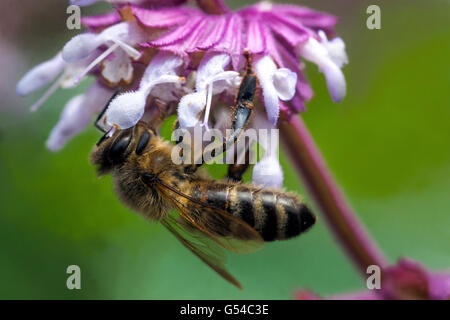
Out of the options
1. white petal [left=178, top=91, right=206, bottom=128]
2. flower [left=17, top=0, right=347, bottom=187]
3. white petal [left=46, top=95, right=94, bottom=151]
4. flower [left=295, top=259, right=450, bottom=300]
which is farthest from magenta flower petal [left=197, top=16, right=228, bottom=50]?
flower [left=295, top=259, right=450, bottom=300]

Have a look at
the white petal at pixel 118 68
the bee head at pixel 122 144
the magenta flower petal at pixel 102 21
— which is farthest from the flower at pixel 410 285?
the magenta flower petal at pixel 102 21

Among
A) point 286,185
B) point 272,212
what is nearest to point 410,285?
point 272,212

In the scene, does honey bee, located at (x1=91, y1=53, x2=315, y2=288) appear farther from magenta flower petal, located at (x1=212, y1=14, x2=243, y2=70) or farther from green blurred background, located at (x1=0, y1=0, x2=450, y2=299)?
green blurred background, located at (x1=0, y1=0, x2=450, y2=299)

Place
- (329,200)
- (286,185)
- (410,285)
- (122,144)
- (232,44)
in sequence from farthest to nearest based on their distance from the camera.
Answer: (286,185) → (329,200) → (410,285) → (122,144) → (232,44)

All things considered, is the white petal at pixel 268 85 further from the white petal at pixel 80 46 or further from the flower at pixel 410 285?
the flower at pixel 410 285

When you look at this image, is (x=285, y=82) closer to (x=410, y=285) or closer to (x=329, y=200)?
(x=329, y=200)
